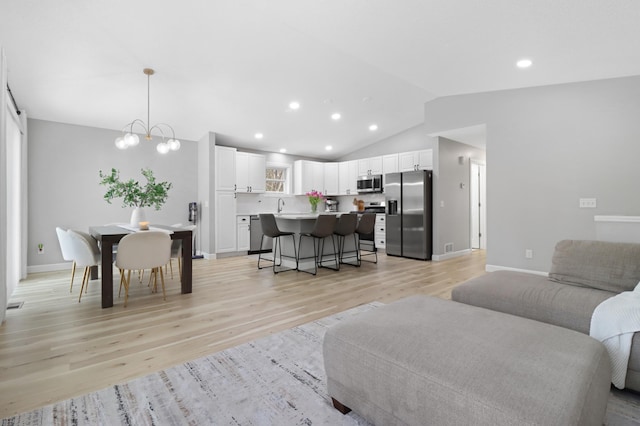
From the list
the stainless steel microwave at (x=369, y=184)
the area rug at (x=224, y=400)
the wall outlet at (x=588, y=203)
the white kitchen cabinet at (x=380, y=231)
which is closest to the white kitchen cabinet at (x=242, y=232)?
the stainless steel microwave at (x=369, y=184)

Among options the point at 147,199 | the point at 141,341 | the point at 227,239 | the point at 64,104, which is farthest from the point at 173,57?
the point at 227,239

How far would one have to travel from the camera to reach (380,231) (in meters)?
7.19

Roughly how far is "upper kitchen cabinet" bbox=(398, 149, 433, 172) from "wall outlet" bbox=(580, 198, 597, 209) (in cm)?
270

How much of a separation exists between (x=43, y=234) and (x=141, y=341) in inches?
163

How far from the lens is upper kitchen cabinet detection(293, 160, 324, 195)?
796cm

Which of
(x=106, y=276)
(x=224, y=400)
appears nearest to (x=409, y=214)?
(x=106, y=276)

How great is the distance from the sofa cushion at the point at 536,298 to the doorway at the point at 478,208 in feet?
17.8

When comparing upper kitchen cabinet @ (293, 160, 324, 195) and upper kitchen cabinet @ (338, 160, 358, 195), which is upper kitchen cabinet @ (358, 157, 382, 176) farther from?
upper kitchen cabinet @ (293, 160, 324, 195)

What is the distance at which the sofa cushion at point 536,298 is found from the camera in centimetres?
199

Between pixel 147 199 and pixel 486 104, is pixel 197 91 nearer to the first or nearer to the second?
pixel 147 199

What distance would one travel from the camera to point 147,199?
390 centimetres

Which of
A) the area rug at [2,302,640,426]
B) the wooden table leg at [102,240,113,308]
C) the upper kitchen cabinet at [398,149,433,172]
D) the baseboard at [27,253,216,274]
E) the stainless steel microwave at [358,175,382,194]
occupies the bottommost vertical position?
the area rug at [2,302,640,426]

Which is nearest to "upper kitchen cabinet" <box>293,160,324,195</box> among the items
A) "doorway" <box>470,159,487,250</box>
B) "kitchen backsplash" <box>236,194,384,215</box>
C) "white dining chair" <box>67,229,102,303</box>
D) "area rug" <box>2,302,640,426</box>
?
"kitchen backsplash" <box>236,194,384,215</box>

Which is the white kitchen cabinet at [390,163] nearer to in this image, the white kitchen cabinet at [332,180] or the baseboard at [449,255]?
the white kitchen cabinet at [332,180]
